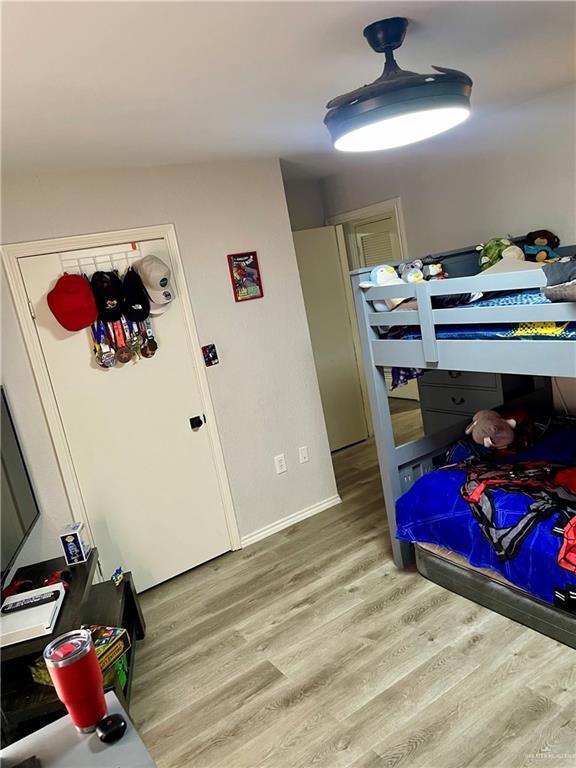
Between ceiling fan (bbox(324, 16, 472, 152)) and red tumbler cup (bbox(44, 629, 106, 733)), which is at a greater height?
ceiling fan (bbox(324, 16, 472, 152))

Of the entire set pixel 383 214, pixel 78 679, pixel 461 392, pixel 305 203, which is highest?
pixel 305 203

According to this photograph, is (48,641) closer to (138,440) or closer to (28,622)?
(28,622)

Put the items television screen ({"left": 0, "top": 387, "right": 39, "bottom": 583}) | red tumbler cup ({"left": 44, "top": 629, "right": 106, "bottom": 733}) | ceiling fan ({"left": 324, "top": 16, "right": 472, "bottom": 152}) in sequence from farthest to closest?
television screen ({"left": 0, "top": 387, "right": 39, "bottom": 583}) < ceiling fan ({"left": 324, "top": 16, "right": 472, "bottom": 152}) < red tumbler cup ({"left": 44, "top": 629, "right": 106, "bottom": 733})

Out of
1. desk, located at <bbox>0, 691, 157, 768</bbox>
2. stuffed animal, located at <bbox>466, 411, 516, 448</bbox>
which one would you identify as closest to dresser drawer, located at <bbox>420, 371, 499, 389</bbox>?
stuffed animal, located at <bbox>466, 411, 516, 448</bbox>

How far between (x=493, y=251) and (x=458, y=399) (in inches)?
38.6

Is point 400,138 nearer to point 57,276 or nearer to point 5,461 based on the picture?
point 57,276

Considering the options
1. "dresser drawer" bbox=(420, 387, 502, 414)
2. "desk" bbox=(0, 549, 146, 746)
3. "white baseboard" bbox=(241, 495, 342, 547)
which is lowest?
"white baseboard" bbox=(241, 495, 342, 547)

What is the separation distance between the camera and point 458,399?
3.58 m

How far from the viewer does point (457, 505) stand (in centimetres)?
242

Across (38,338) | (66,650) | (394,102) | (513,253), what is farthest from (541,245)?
(66,650)

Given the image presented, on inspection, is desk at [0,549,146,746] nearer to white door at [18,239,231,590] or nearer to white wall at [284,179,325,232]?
white door at [18,239,231,590]

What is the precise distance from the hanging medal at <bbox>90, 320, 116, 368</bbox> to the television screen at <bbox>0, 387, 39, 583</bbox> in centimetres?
49

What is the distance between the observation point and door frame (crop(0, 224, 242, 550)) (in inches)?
106

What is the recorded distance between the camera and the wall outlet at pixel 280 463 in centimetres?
353
